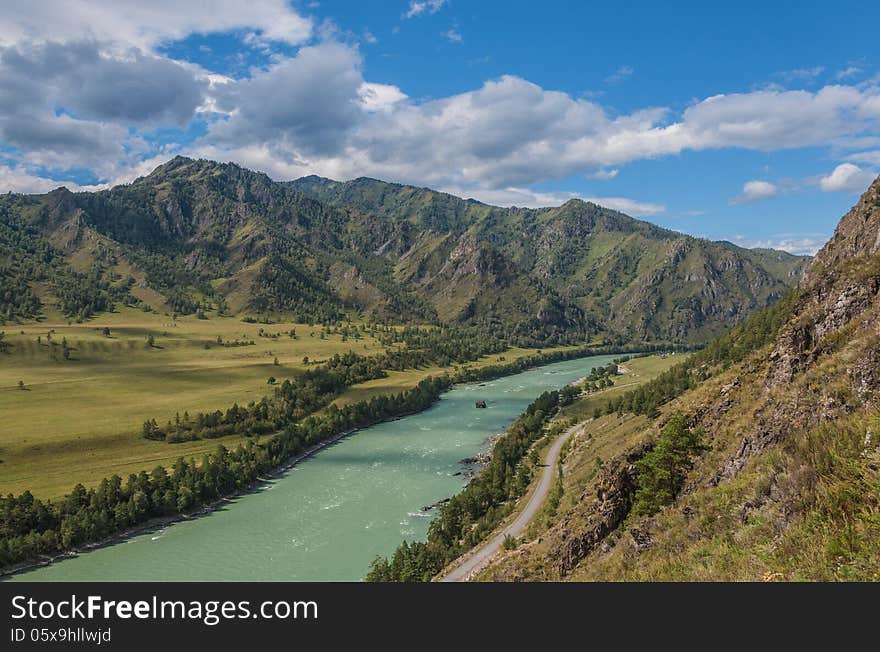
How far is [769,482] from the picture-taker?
49.1 ft

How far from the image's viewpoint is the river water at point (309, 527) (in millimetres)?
64625

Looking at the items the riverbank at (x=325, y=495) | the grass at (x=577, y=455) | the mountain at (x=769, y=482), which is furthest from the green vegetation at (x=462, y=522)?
the mountain at (x=769, y=482)

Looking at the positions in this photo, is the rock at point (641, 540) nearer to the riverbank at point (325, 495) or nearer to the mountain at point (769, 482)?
the mountain at point (769, 482)

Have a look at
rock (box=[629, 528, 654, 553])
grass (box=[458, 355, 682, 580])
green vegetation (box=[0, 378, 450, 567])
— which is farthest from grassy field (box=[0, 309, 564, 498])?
rock (box=[629, 528, 654, 553])

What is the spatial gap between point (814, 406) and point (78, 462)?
124 m

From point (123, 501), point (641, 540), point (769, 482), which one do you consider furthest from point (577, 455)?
point (123, 501)

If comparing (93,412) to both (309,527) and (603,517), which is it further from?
(603,517)

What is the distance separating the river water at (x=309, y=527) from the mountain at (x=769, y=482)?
33861 mm

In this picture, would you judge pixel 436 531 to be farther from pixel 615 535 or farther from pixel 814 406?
pixel 814 406

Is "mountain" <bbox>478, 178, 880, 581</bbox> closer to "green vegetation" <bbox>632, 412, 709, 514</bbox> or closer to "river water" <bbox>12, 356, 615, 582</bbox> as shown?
"green vegetation" <bbox>632, 412, 709, 514</bbox>

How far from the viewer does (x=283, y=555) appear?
2709 inches
